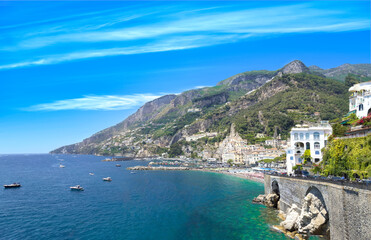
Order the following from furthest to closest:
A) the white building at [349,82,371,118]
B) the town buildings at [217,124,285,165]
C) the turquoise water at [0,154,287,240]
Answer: the town buildings at [217,124,285,165] → the white building at [349,82,371,118] → the turquoise water at [0,154,287,240]

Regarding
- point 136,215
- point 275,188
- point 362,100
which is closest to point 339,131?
point 362,100

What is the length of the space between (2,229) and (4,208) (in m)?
14.3

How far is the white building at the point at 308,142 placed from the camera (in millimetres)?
44000

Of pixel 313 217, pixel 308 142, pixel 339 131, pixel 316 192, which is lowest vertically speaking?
pixel 313 217

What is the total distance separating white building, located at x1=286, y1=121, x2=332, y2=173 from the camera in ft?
144

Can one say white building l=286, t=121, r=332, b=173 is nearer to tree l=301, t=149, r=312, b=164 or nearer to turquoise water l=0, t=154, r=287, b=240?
tree l=301, t=149, r=312, b=164

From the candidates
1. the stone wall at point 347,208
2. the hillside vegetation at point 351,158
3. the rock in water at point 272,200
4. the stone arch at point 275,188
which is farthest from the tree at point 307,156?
the stone wall at point 347,208

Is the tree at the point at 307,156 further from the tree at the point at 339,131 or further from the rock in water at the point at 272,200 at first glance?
the rock in water at the point at 272,200

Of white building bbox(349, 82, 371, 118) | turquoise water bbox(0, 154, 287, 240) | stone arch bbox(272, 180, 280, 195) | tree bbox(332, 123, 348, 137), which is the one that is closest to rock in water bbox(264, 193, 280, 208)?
stone arch bbox(272, 180, 280, 195)

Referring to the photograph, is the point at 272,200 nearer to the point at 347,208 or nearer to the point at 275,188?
the point at 275,188

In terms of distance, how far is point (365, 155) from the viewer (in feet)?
86.3

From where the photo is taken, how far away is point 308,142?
45.0m

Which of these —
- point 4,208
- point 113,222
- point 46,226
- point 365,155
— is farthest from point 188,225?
point 4,208

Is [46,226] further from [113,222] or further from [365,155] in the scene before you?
[365,155]
